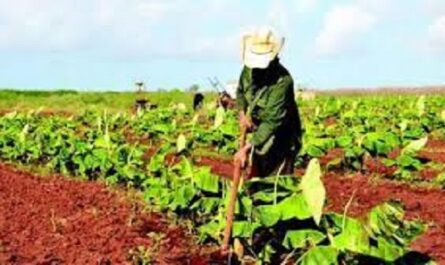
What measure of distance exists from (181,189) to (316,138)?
6590 mm

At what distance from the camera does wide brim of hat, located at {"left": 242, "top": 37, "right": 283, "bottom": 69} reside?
25.1 ft

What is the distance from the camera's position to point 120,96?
145 ft

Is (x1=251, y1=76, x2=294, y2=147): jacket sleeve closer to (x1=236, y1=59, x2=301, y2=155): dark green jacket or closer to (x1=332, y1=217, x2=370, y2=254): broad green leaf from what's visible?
(x1=236, y1=59, x2=301, y2=155): dark green jacket

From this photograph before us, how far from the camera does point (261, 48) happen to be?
7680mm

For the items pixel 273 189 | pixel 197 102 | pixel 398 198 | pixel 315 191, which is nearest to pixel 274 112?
pixel 273 189

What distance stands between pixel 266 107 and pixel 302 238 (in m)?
1.60

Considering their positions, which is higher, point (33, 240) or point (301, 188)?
point (301, 188)

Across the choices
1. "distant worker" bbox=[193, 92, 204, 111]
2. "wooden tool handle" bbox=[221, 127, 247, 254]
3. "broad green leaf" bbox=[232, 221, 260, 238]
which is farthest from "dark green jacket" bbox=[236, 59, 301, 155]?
"distant worker" bbox=[193, 92, 204, 111]

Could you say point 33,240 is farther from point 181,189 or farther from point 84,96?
point 84,96

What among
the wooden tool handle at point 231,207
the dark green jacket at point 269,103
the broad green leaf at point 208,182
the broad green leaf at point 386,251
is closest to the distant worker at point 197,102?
the dark green jacket at point 269,103

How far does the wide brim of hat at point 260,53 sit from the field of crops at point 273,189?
88cm

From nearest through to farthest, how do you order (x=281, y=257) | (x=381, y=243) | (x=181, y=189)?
1. (x=381, y=243)
2. (x=281, y=257)
3. (x=181, y=189)

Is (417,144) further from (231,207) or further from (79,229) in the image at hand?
(231,207)

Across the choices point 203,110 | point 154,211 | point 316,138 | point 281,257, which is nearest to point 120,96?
point 203,110
